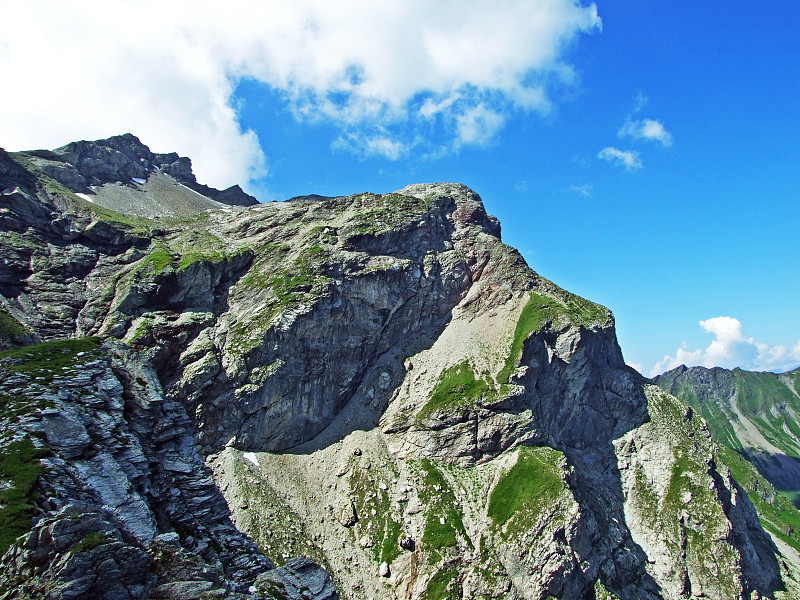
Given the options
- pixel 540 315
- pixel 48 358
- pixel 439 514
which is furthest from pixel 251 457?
pixel 540 315

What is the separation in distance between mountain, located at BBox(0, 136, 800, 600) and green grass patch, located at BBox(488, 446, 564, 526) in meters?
0.39

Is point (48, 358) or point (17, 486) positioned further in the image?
point (48, 358)

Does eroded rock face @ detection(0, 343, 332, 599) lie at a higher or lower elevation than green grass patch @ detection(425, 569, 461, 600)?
higher

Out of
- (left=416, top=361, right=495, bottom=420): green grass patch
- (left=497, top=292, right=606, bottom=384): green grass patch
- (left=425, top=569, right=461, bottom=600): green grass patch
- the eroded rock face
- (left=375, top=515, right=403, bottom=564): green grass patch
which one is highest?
(left=497, top=292, right=606, bottom=384): green grass patch

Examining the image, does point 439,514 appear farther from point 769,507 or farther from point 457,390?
point 769,507

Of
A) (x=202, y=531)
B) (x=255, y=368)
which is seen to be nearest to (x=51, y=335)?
(x=255, y=368)

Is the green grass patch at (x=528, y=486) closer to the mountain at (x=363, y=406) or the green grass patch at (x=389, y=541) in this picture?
the mountain at (x=363, y=406)

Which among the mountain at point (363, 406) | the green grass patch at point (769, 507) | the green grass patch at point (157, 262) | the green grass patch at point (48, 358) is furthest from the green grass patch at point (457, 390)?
the green grass patch at point (769, 507)

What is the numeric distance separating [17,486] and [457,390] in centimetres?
8882

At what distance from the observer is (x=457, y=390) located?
4232 inches

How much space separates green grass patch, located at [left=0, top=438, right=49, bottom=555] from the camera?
24.5 meters

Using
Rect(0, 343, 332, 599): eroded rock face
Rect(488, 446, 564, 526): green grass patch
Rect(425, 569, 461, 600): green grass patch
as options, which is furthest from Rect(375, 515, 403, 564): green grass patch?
Rect(0, 343, 332, 599): eroded rock face

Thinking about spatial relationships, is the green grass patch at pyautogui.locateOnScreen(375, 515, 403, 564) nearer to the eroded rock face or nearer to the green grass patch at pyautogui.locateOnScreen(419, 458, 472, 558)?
the green grass patch at pyautogui.locateOnScreen(419, 458, 472, 558)

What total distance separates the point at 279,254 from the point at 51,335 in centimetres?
5539
